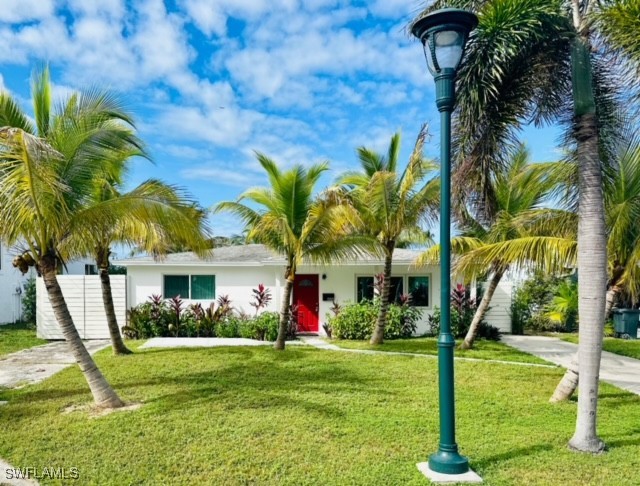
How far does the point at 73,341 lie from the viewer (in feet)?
22.8

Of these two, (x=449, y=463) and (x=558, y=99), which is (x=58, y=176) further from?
(x=558, y=99)

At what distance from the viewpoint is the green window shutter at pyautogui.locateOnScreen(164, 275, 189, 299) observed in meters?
16.9

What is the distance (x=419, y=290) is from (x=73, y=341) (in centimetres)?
1252

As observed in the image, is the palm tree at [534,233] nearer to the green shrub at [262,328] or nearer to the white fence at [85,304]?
the green shrub at [262,328]

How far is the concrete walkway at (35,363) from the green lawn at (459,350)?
289 inches

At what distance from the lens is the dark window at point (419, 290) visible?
17062mm

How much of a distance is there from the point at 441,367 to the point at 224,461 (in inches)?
100.0

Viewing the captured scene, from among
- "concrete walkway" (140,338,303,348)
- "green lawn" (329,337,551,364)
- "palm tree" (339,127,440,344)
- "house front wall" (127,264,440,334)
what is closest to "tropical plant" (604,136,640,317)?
"green lawn" (329,337,551,364)

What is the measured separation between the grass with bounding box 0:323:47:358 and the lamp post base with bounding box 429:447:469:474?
484 inches

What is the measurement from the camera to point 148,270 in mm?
16609

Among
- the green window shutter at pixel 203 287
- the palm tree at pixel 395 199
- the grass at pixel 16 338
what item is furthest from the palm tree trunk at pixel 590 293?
the grass at pixel 16 338

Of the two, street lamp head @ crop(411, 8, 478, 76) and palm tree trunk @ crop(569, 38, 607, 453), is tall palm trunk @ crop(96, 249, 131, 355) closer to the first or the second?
street lamp head @ crop(411, 8, 478, 76)

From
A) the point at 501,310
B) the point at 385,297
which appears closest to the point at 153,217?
the point at 385,297

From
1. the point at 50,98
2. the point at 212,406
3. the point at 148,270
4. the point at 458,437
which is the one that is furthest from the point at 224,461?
the point at 148,270
